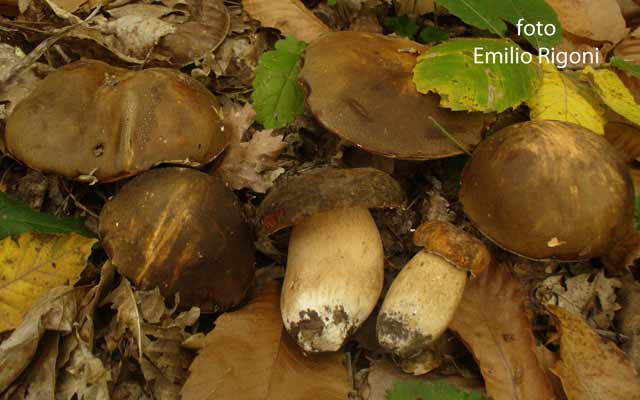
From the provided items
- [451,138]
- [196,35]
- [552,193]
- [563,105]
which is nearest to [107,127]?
[196,35]

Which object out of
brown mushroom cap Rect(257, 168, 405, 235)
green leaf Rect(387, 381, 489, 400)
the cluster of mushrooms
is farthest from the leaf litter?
brown mushroom cap Rect(257, 168, 405, 235)

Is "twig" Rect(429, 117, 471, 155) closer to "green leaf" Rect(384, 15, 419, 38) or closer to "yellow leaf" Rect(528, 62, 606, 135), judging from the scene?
"yellow leaf" Rect(528, 62, 606, 135)

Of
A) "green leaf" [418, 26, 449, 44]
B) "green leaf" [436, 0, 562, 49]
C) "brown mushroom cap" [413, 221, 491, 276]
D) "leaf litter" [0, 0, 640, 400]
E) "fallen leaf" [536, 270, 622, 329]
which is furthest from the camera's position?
"green leaf" [418, 26, 449, 44]

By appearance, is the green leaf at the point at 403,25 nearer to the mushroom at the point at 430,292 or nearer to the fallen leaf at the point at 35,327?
the mushroom at the point at 430,292

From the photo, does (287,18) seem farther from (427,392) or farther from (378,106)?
(427,392)

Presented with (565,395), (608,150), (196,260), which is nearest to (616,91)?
(608,150)

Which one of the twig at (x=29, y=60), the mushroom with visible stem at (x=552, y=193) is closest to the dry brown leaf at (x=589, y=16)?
the mushroom with visible stem at (x=552, y=193)

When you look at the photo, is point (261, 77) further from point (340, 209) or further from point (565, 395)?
point (565, 395)
